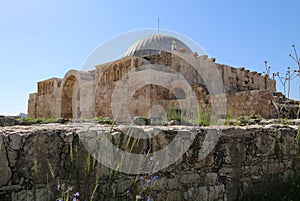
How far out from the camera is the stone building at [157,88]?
31.0 feet

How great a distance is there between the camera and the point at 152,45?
60.7 ft

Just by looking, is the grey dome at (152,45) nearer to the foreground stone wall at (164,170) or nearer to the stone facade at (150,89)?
the stone facade at (150,89)

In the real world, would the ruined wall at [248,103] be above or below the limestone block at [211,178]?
Result: above

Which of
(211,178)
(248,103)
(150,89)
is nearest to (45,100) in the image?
(150,89)

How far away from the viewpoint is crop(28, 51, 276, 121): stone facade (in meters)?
9.30

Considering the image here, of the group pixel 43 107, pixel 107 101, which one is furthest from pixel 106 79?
pixel 43 107

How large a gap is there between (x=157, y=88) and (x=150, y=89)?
386 millimetres

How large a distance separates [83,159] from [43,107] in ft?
53.9

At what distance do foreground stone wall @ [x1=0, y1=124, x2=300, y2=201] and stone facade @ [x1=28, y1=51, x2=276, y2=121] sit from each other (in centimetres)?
591

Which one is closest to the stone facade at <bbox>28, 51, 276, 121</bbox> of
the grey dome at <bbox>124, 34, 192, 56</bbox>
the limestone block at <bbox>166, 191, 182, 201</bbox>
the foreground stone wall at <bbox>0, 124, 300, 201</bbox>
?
the grey dome at <bbox>124, 34, 192, 56</bbox>

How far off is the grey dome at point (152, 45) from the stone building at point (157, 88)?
16.0 feet

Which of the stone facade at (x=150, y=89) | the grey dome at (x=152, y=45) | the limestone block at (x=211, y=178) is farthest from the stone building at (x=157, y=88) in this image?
the limestone block at (x=211, y=178)

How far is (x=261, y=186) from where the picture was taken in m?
2.67

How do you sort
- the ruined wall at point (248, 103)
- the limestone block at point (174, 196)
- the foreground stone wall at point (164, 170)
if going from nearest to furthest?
the foreground stone wall at point (164, 170) → the limestone block at point (174, 196) → the ruined wall at point (248, 103)
